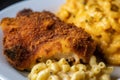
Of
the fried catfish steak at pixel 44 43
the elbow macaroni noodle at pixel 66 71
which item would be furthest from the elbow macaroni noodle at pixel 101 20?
the elbow macaroni noodle at pixel 66 71

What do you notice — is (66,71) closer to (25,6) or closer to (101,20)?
(101,20)

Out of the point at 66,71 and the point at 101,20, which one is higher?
the point at 101,20

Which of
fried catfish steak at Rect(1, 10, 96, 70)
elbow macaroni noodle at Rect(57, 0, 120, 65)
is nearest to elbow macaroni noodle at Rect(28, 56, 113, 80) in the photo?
fried catfish steak at Rect(1, 10, 96, 70)

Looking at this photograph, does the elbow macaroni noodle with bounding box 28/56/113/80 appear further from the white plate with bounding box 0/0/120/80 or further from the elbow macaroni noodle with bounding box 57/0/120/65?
the elbow macaroni noodle with bounding box 57/0/120/65

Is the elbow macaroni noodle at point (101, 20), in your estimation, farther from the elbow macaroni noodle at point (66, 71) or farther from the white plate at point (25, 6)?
the elbow macaroni noodle at point (66, 71)

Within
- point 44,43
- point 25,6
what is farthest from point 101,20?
point 25,6

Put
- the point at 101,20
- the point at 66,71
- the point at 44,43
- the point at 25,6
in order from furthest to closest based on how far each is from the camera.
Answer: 1. the point at 25,6
2. the point at 101,20
3. the point at 44,43
4. the point at 66,71

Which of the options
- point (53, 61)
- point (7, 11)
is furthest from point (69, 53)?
point (7, 11)

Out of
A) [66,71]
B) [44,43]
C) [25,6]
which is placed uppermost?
[25,6]
